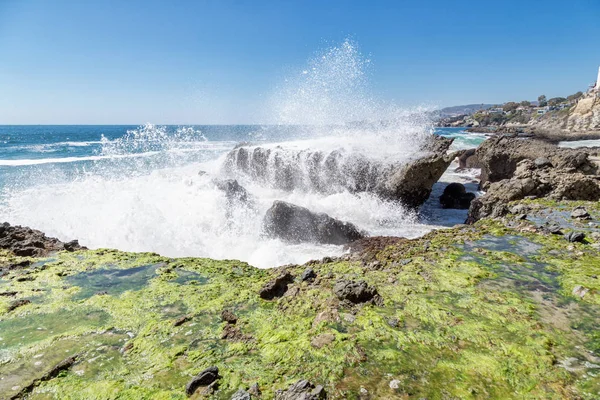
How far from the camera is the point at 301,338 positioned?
144 inches

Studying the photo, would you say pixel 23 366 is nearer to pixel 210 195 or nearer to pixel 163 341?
pixel 163 341

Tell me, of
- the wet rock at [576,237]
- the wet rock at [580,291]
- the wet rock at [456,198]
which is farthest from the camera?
the wet rock at [456,198]

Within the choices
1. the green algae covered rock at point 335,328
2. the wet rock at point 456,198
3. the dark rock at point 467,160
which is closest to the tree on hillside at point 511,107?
the dark rock at point 467,160

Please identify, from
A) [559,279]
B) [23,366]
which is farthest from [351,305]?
[23,366]

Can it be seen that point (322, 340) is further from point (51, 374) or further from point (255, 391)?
point (51, 374)

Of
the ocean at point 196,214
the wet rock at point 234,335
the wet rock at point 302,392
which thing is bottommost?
the ocean at point 196,214

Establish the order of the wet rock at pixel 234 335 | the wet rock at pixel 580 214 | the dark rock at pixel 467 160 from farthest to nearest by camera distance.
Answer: the dark rock at pixel 467 160 < the wet rock at pixel 580 214 < the wet rock at pixel 234 335

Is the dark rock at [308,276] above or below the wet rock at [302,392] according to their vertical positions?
below

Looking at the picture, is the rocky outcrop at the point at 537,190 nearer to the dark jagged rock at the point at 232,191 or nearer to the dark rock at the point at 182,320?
the dark rock at the point at 182,320

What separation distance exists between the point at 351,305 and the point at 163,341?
2.47 meters

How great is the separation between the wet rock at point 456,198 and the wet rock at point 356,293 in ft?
37.8

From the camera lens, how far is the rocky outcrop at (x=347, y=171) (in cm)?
1325

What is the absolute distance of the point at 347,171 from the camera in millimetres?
15258

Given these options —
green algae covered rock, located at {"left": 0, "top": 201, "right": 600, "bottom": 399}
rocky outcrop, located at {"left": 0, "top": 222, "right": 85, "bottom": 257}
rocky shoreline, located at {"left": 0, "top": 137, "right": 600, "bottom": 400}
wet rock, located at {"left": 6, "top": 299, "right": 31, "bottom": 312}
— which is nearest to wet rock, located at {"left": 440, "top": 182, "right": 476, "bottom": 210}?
rocky shoreline, located at {"left": 0, "top": 137, "right": 600, "bottom": 400}
